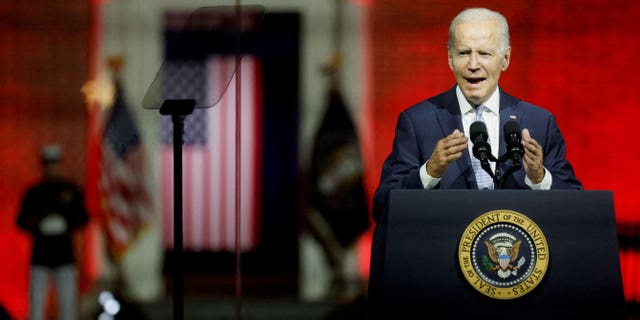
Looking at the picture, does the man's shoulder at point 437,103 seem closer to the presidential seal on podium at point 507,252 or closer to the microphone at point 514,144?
the microphone at point 514,144

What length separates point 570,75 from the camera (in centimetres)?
447

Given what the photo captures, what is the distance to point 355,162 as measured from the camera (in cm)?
479

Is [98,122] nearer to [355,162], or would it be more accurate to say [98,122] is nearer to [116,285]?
[116,285]

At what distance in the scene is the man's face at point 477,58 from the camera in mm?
2410

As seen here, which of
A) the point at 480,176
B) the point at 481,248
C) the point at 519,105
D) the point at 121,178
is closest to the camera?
the point at 481,248

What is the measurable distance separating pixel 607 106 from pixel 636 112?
177 millimetres

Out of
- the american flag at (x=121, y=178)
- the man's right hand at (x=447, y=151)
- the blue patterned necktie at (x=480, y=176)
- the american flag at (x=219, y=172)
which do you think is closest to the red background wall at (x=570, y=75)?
the american flag at (x=219, y=172)

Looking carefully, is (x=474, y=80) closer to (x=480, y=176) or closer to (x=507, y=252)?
(x=480, y=176)

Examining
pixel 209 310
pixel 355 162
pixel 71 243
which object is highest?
pixel 355 162

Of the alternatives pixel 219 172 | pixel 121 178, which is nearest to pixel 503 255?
pixel 219 172

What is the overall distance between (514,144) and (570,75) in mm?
2613

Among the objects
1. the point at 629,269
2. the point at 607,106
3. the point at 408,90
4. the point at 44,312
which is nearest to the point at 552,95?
the point at 607,106

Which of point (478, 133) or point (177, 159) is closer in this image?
point (478, 133)

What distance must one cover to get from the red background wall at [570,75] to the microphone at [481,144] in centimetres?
233
